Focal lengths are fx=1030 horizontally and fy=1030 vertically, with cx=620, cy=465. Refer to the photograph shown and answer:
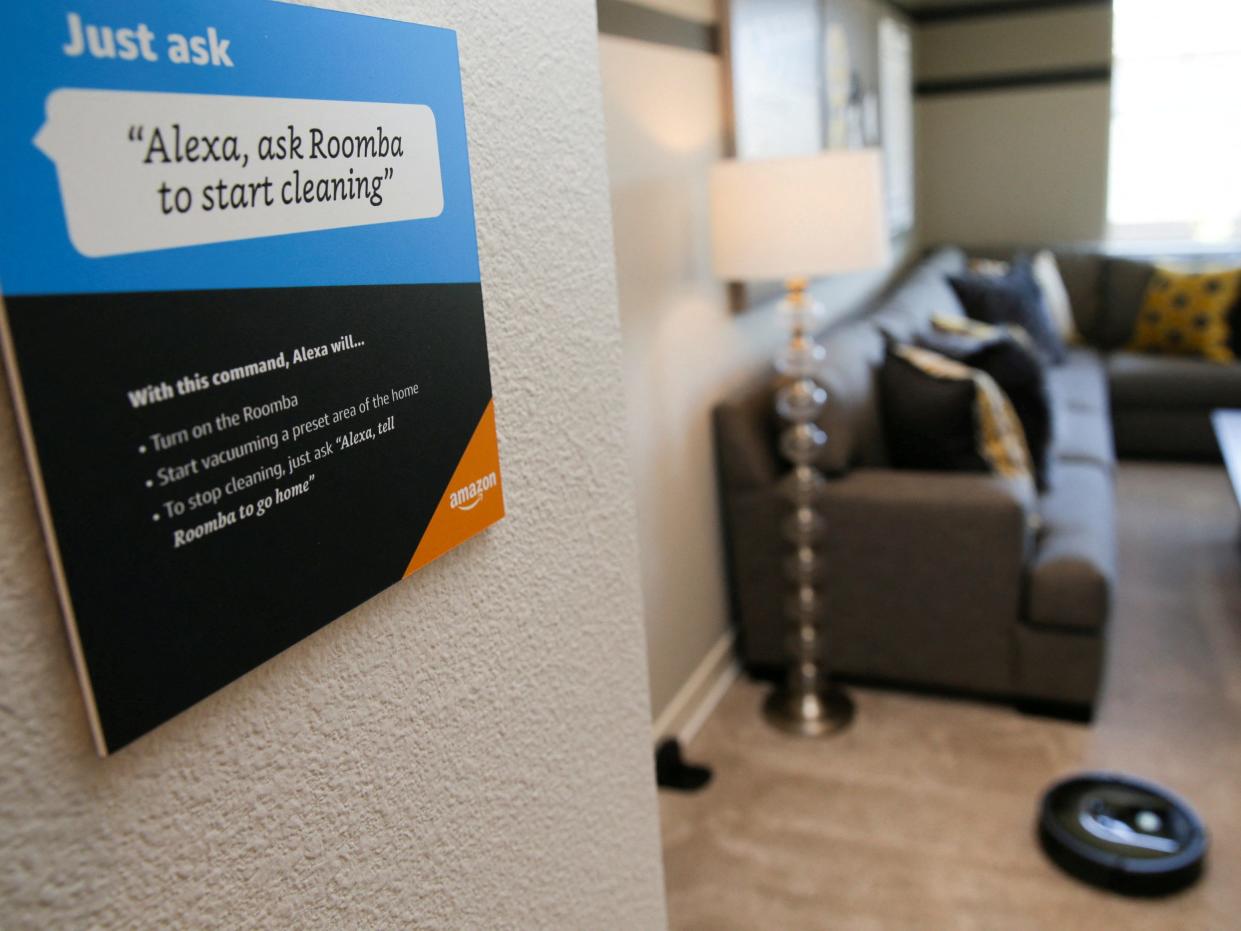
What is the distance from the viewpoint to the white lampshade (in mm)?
2273

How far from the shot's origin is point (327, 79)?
2.09 feet

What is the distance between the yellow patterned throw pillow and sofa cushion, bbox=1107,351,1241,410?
0.12 m

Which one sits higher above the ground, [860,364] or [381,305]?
[381,305]

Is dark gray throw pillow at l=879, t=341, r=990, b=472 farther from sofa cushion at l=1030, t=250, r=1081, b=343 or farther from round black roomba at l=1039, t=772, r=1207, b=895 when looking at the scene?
sofa cushion at l=1030, t=250, r=1081, b=343

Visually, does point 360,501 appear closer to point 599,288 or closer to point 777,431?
point 599,288

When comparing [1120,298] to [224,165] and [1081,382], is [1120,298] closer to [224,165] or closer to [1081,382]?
[1081,382]

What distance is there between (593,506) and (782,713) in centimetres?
175

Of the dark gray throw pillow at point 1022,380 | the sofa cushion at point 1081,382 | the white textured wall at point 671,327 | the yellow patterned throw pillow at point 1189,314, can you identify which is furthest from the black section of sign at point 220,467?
the yellow patterned throw pillow at point 1189,314

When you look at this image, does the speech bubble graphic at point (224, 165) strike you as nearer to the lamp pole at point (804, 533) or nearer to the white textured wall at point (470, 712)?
the white textured wall at point (470, 712)

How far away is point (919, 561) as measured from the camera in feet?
8.32

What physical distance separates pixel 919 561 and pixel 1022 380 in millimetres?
699

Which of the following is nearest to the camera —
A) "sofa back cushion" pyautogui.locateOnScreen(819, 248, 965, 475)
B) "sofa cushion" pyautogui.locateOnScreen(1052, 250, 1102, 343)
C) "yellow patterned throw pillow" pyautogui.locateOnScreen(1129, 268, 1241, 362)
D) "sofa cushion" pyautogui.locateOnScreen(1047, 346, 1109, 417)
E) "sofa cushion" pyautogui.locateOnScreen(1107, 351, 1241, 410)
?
"sofa back cushion" pyautogui.locateOnScreen(819, 248, 965, 475)

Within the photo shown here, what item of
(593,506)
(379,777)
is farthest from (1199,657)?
(379,777)

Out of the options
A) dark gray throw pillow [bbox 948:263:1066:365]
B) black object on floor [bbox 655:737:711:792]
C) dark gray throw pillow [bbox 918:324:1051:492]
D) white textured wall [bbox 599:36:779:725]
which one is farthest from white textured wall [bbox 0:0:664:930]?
dark gray throw pillow [bbox 948:263:1066:365]
